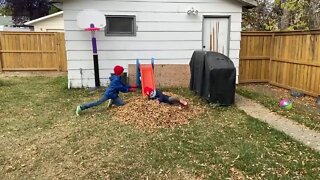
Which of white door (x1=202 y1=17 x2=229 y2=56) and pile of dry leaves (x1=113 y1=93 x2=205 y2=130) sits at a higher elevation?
white door (x1=202 y1=17 x2=229 y2=56)

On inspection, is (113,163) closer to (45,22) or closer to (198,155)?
(198,155)

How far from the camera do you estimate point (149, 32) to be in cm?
880

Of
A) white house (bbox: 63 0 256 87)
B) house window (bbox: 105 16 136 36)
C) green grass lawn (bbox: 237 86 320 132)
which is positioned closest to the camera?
green grass lawn (bbox: 237 86 320 132)

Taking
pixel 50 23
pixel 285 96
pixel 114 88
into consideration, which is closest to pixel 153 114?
pixel 114 88

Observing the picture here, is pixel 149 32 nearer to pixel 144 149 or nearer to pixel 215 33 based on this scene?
pixel 215 33

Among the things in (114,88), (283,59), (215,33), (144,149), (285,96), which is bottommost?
(144,149)

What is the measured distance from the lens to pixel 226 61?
6.80 meters

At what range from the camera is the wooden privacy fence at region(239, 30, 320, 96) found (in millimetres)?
7730

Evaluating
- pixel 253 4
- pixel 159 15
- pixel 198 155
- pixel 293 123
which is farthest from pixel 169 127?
pixel 253 4

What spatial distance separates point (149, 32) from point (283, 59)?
416 centimetres

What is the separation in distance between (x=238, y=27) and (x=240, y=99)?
109 inches

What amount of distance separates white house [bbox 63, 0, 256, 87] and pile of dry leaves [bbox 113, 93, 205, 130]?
291cm

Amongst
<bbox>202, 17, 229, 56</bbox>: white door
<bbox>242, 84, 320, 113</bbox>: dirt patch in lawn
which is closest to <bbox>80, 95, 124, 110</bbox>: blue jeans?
<bbox>202, 17, 229, 56</bbox>: white door

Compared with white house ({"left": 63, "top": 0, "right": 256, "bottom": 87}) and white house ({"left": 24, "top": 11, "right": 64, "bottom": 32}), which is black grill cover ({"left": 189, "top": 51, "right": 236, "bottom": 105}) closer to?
white house ({"left": 63, "top": 0, "right": 256, "bottom": 87})
